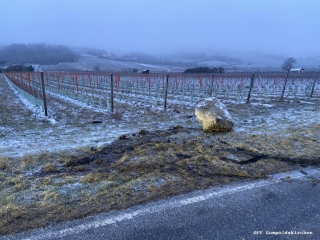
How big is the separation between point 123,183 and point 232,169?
1.82 m

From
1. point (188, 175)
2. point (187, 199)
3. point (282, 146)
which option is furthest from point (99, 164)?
point (282, 146)

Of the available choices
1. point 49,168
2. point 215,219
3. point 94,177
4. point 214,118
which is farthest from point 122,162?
A: point 214,118

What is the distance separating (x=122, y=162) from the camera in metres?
3.97

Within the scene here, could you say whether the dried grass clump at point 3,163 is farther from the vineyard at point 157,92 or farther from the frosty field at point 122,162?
the vineyard at point 157,92

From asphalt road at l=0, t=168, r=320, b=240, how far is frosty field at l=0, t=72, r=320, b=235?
19 centimetres

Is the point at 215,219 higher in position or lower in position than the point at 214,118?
lower

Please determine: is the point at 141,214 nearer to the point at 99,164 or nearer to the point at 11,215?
the point at 11,215

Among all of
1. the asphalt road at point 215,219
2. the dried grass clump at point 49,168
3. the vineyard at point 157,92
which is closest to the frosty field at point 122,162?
the dried grass clump at point 49,168

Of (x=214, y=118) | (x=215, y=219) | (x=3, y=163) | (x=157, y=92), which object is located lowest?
(x=157, y=92)

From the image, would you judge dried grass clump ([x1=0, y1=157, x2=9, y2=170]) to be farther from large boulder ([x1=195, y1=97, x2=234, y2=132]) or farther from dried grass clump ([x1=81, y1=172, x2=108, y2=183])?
large boulder ([x1=195, y1=97, x2=234, y2=132])

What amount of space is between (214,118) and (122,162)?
10.2 ft

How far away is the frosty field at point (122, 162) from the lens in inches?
107

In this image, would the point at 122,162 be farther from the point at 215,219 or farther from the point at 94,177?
the point at 215,219

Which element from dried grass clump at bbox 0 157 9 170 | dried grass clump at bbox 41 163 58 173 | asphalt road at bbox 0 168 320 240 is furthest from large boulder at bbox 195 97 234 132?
dried grass clump at bbox 0 157 9 170
